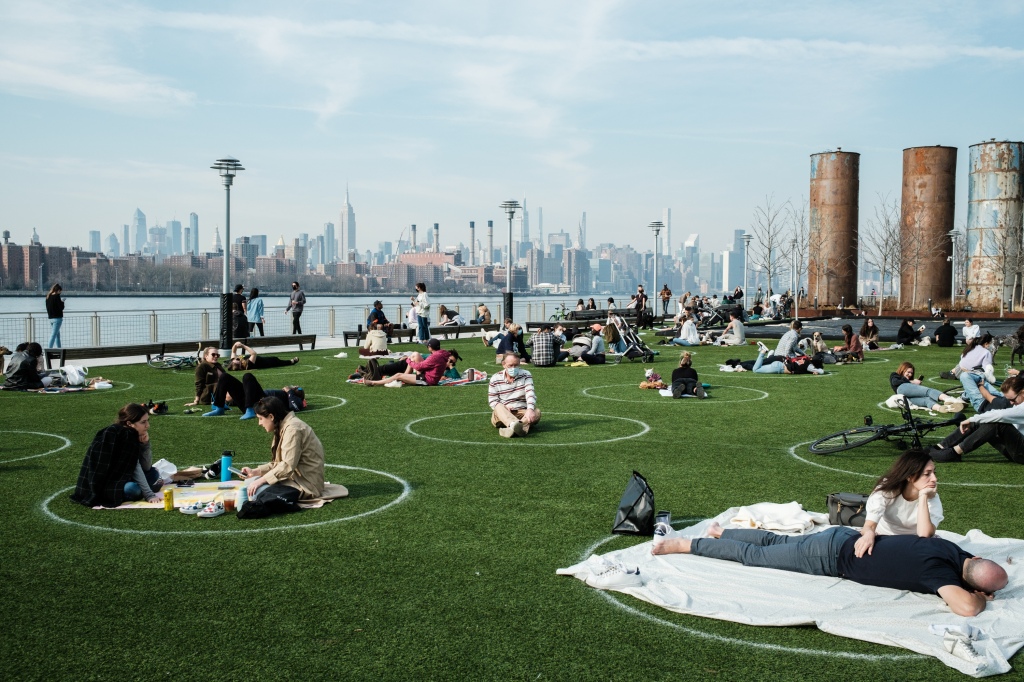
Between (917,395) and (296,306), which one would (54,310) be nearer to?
(296,306)

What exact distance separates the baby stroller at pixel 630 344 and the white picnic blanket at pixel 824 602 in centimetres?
2020

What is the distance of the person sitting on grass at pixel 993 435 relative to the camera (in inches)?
461

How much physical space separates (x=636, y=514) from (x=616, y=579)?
1.61 metres

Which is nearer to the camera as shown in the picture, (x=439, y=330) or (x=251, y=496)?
(x=251, y=496)

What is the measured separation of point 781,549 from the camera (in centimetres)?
746

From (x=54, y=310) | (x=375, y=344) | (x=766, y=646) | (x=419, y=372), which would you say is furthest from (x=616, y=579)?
(x=54, y=310)

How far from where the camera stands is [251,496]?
942cm

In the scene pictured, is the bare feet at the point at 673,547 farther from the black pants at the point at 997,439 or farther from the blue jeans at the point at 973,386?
the blue jeans at the point at 973,386

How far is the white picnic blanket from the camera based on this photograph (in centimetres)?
607

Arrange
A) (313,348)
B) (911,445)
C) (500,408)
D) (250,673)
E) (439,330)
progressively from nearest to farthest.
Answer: (250,673) → (911,445) → (500,408) → (313,348) → (439,330)

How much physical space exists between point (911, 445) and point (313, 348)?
77.1ft

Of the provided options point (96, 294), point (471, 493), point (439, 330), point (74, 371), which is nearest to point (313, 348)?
point (439, 330)

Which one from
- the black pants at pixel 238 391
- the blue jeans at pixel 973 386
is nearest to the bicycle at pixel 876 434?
the blue jeans at pixel 973 386

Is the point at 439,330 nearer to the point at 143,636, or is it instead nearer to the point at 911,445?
the point at 911,445
